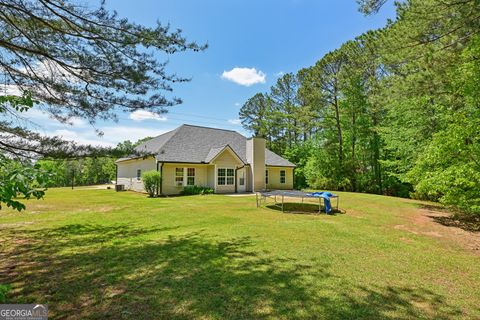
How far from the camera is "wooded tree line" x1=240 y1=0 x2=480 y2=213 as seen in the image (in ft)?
28.7

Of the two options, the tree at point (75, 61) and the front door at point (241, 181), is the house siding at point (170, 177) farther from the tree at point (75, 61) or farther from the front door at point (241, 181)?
the tree at point (75, 61)

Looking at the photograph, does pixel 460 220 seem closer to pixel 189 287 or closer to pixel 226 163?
pixel 189 287

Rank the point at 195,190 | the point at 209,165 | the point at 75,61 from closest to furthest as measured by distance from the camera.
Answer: the point at 75,61 < the point at 195,190 < the point at 209,165

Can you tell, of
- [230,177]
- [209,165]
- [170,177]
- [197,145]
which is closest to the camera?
[170,177]

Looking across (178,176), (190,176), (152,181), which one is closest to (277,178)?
(190,176)

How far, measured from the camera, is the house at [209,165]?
19594mm

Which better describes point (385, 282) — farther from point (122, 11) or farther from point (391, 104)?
point (391, 104)

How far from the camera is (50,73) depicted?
19.0ft

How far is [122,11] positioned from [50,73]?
233cm

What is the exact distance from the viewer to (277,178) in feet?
85.0
